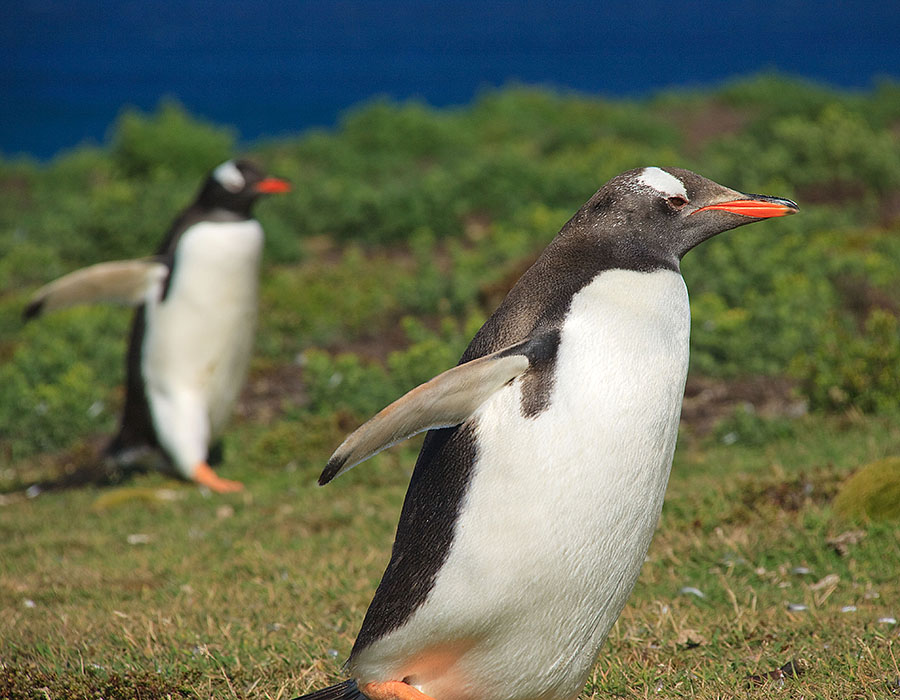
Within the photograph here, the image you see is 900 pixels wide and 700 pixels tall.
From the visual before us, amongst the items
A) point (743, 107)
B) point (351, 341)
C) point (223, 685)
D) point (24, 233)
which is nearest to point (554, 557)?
point (223, 685)

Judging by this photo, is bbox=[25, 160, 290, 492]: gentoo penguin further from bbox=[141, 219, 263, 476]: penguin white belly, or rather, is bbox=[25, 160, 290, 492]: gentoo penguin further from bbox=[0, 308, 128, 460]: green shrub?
bbox=[0, 308, 128, 460]: green shrub

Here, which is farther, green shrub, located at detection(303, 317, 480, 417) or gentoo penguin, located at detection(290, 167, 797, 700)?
green shrub, located at detection(303, 317, 480, 417)

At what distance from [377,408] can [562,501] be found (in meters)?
5.20

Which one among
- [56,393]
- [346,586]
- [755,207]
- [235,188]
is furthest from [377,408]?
[755,207]

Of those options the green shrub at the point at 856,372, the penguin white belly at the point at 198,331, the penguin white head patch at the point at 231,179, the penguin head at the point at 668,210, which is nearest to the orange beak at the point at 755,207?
the penguin head at the point at 668,210

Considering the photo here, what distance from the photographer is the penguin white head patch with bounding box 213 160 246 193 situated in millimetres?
7821

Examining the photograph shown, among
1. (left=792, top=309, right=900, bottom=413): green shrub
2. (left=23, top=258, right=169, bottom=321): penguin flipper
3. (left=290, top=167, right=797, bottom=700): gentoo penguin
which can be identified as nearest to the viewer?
(left=290, top=167, right=797, bottom=700): gentoo penguin

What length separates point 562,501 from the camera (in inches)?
116

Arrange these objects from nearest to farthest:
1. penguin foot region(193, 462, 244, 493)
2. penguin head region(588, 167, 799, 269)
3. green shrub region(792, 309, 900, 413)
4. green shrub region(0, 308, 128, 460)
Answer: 1. penguin head region(588, 167, 799, 269)
2. green shrub region(792, 309, 900, 413)
3. penguin foot region(193, 462, 244, 493)
4. green shrub region(0, 308, 128, 460)

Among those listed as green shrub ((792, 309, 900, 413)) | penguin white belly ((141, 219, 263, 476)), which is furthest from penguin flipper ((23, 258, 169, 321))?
green shrub ((792, 309, 900, 413))

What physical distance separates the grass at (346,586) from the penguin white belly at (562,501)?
561 mm

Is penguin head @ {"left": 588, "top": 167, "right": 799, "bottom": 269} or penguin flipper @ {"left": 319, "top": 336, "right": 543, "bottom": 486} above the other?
penguin head @ {"left": 588, "top": 167, "right": 799, "bottom": 269}

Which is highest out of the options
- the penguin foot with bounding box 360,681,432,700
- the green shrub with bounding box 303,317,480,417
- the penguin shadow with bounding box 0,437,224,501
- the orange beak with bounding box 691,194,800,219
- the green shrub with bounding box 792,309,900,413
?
the orange beak with bounding box 691,194,800,219

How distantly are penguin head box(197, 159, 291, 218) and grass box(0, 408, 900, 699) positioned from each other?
6.55 feet
